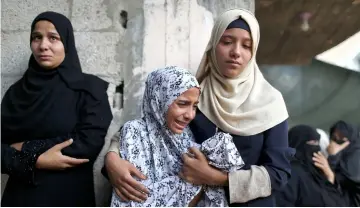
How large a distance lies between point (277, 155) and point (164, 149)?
1.29 ft

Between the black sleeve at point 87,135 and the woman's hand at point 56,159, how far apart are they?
0.02 metres

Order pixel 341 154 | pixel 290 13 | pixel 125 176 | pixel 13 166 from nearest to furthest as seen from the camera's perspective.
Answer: pixel 125 176, pixel 13 166, pixel 341 154, pixel 290 13

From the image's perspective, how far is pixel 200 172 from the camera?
165 cm

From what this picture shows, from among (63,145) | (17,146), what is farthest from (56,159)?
(17,146)

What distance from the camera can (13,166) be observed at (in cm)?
178

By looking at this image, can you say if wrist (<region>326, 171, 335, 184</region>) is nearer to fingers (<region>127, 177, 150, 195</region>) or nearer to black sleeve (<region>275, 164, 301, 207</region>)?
black sleeve (<region>275, 164, 301, 207</region>)

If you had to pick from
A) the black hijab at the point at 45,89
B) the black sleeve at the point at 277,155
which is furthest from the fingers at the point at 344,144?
the black hijab at the point at 45,89

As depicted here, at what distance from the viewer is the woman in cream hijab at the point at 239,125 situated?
1.65 metres

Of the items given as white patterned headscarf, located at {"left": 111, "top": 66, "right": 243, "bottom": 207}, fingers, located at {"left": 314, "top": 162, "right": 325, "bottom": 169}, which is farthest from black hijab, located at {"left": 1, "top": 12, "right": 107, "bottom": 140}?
fingers, located at {"left": 314, "top": 162, "right": 325, "bottom": 169}

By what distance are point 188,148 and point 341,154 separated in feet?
2.61

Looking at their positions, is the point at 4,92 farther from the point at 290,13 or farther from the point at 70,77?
the point at 290,13

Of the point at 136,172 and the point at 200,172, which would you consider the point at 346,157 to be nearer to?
the point at 200,172

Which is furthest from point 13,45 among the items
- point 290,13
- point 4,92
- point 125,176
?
point 290,13

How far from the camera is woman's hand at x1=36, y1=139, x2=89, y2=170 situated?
5.85ft
